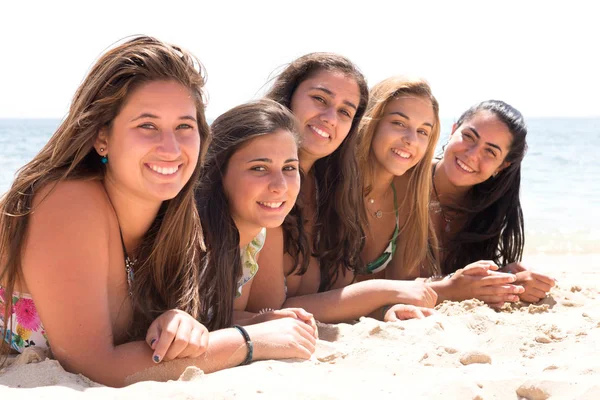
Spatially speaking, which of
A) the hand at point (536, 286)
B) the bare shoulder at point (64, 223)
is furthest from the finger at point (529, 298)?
the bare shoulder at point (64, 223)

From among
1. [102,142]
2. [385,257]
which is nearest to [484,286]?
[385,257]

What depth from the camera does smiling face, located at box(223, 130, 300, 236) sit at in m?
3.45

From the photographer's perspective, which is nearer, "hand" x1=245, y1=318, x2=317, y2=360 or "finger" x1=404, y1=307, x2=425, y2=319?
"hand" x1=245, y1=318, x2=317, y2=360

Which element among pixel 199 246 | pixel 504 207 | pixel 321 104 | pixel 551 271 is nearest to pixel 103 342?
pixel 199 246

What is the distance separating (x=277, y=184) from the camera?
3.43m

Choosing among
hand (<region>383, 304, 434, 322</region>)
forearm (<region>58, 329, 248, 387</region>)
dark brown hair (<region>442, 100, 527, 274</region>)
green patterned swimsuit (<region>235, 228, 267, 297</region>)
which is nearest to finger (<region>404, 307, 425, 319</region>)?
hand (<region>383, 304, 434, 322</region>)

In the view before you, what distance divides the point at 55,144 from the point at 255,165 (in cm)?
106

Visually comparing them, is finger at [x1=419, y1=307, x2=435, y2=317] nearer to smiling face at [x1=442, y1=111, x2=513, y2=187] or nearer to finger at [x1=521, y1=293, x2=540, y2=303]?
finger at [x1=521, y1=293, x2=540, y2=303]

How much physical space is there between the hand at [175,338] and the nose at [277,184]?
89 centimetres

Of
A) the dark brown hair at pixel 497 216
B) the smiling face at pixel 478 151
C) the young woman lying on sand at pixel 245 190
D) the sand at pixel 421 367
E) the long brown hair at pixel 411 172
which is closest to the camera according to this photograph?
the sand at pixel 421 367

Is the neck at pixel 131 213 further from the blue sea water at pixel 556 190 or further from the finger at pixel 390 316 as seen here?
the blue sea water at pixel 556 190

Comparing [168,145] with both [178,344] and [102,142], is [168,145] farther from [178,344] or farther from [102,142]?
[178,344]

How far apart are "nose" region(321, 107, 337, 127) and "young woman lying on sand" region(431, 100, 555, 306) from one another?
4.52ft

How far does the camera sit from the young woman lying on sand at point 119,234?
2578 millimetres
